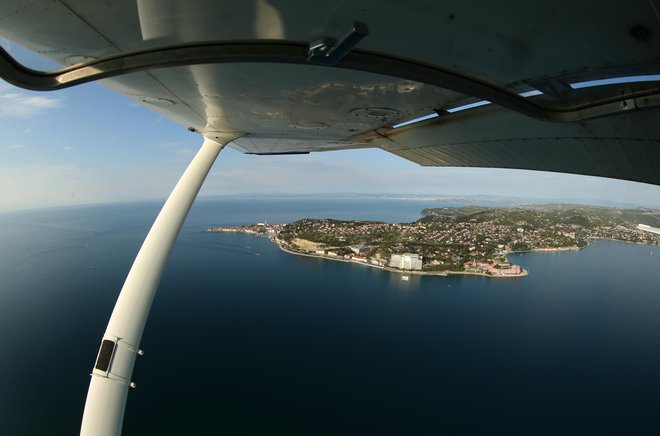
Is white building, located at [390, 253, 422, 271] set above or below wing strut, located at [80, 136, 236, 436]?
below

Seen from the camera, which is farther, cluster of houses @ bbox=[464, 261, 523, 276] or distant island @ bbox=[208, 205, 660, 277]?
distant island @ bbox=[208, 205, 660, 277]

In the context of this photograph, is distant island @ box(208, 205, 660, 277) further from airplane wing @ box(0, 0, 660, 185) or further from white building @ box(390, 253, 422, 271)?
airplane wing @ box(0, 0, 660, 185)

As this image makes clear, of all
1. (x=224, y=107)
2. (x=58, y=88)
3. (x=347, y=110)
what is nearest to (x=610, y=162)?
(x=347, y=110)

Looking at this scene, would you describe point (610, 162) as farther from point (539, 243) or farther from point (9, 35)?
point (539, 243)

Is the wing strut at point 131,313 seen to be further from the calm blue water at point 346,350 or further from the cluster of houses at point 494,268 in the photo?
the cluster of houses at point 494,268

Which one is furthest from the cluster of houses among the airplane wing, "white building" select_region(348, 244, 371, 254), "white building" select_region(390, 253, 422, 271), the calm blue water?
the airplane wing

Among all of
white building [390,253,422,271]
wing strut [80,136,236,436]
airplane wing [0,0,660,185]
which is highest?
airplane wing [0,0,660,185]

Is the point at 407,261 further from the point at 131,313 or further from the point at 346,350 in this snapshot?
the point at 131,313

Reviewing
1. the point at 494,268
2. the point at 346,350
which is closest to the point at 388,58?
the point at 346,350
